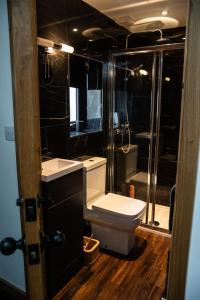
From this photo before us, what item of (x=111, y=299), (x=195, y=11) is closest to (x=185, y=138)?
(x=195, y=11)

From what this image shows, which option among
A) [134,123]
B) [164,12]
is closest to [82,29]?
[164,12]

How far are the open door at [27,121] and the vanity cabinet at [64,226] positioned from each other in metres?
0.58

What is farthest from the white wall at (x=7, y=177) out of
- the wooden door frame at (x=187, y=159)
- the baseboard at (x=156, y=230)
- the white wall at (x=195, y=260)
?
the baseboard at (x=156, y=230)

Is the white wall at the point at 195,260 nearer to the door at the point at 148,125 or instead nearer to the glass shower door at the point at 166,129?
the glass shower door at the point at 166,129

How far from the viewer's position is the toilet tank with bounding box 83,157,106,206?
231cm

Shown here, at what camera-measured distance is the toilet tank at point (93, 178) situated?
91.1 inches

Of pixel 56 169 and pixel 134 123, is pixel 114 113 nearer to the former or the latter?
pixel 134 123

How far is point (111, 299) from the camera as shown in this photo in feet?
5.73

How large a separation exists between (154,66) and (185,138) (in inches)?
84.6

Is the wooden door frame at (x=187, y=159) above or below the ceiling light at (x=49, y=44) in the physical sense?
below

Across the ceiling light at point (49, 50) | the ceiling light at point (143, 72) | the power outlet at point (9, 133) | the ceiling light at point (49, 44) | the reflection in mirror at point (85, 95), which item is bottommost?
the power outlet at point (9, 133)

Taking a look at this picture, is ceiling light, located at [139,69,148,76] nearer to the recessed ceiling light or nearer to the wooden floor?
the recessed ceiling light

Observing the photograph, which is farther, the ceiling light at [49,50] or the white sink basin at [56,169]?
the ceiling light at [49,50]

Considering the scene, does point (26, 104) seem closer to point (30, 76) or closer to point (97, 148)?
point (30, 76)
